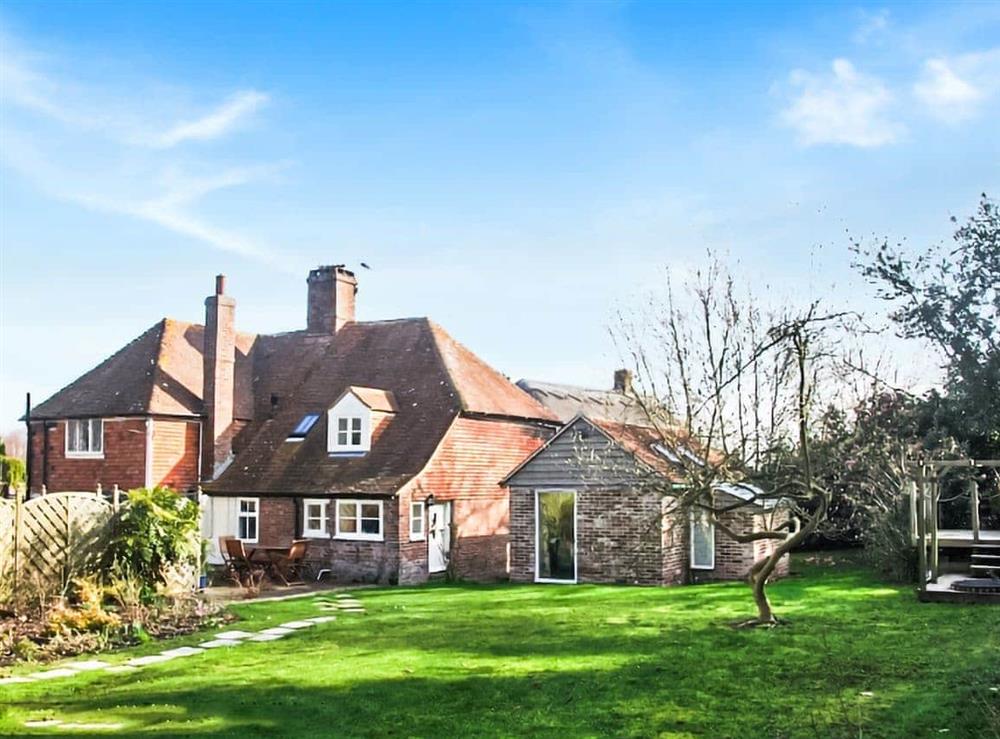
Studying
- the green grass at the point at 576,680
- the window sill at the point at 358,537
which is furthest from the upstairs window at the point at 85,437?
the green grass at the point at 576,680

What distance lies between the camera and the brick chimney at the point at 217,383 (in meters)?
29.0

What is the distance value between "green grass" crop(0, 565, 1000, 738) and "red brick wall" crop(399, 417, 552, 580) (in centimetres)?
862

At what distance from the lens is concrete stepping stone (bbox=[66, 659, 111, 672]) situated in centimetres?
1273

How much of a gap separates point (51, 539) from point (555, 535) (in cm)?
1235

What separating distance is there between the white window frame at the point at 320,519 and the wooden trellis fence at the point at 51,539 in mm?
8135

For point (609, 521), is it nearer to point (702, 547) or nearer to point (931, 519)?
point (702, 547)

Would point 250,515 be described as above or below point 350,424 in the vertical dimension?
below

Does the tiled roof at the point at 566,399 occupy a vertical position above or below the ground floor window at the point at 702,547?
Result: above

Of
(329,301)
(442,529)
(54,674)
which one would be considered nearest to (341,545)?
(442,529)

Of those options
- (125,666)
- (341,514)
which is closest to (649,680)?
(125,666)

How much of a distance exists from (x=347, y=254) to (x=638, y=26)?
21.7 meters

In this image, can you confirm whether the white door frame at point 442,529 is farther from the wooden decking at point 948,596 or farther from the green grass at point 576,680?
the wooden decking at point 948,596

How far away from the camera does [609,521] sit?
24.6 meters

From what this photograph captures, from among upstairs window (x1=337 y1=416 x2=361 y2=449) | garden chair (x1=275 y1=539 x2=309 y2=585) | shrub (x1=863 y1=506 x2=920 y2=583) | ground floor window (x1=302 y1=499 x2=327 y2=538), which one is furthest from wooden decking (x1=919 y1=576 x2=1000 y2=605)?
upstairs window (x1=337 y1=416 x2=361 y2=449)
